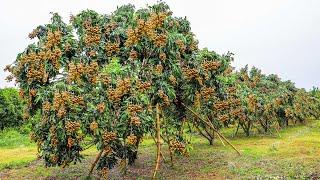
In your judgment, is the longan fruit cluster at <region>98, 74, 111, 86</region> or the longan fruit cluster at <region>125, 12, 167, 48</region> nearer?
the longan fruit cluster at <region>98, 74, 111, 86</region>

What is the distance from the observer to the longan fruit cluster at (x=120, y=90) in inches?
698

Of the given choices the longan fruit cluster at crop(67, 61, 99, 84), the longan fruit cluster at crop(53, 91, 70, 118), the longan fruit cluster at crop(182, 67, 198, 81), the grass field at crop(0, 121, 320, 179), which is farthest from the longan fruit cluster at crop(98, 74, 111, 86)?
the grass field at crop(0, 121, 320, 179)

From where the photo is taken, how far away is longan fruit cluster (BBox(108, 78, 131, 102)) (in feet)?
58.2

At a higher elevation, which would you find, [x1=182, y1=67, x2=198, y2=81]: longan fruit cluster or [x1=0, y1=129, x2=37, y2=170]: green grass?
[x1=182, y1=67, x2=198, y2=81]: longan fruit cluster

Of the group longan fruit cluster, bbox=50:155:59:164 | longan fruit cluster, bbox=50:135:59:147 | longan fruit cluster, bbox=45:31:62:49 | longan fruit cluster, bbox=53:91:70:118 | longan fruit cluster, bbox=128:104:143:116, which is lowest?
longan fruit cluster, bbox=50:155:59:164

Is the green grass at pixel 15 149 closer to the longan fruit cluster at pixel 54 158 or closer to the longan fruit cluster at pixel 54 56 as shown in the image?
the longan fruit cluster at pixel 54 158

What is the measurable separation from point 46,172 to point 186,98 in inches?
349

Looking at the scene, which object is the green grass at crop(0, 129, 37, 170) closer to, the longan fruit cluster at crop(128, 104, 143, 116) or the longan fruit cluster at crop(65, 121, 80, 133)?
the longan fruit cluster at crop(65, 121, 80, 133)

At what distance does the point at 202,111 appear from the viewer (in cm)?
3095

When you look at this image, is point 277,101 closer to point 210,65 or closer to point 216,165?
point 216,165

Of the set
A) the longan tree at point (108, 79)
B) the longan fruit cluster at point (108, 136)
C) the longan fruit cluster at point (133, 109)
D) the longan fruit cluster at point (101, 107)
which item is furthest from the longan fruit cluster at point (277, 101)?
the longan fruit cluster at point (108, 136)

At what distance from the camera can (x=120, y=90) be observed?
17703mm

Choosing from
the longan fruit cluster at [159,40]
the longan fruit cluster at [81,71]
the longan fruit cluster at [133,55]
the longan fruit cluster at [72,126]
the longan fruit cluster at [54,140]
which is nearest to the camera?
the longan fruit cluster at [72,126]

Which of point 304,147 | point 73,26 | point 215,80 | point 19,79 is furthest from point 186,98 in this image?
point 304,147
